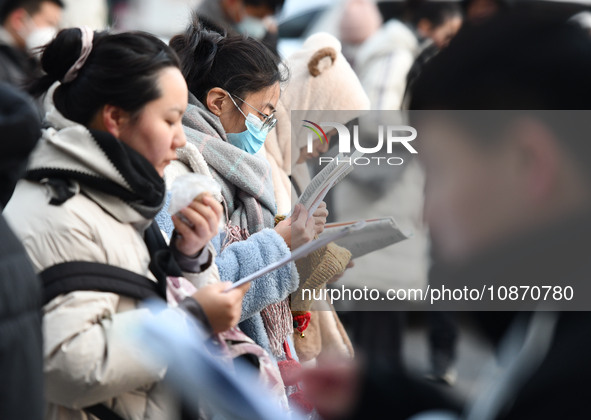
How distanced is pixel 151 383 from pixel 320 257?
3.40 feet

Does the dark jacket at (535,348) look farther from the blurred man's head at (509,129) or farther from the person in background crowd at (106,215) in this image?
the person in background crowd at (106,215)

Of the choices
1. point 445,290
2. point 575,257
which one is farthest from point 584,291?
point 445,290

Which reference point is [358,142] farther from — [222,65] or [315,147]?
[222,65]

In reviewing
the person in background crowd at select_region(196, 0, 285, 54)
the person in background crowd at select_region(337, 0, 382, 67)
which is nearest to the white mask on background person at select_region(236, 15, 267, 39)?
the person in background crowd at select_region(196, 0, 285, 54)

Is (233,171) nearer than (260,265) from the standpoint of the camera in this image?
No

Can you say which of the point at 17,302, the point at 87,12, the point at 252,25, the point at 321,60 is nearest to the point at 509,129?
the point at 17,302

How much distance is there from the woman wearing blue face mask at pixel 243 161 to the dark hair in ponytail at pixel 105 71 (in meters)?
0.48

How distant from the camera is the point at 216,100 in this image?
10.7ft

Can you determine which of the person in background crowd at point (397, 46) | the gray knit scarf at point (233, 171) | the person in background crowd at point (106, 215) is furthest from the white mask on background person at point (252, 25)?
the person in background crowd at point (106, 215)

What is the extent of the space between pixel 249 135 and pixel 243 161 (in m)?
0.21

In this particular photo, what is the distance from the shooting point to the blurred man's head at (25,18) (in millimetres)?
5695

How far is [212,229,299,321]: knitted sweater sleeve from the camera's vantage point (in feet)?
9.05

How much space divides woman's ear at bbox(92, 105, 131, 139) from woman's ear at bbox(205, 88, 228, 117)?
3.31 feet

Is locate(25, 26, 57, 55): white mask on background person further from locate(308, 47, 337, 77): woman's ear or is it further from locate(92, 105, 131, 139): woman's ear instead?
locate(92, 105, 131, 139): woman's ear
